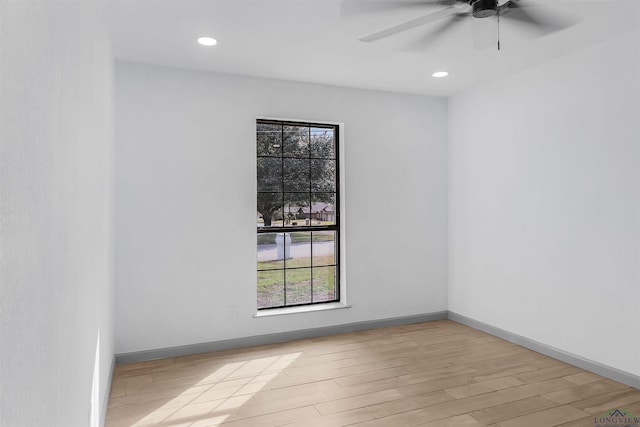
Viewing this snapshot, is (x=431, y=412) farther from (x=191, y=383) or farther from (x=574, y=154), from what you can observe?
(x=574, y=154)

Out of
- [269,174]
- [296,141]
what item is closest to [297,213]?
[269,174]

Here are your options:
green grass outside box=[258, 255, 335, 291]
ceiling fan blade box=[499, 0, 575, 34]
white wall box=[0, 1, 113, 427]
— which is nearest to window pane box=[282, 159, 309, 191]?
green grass outside box=[258, 255, 335, 291]

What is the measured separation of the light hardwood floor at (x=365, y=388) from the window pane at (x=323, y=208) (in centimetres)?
123

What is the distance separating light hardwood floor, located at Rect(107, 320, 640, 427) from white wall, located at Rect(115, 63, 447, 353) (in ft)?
1.51

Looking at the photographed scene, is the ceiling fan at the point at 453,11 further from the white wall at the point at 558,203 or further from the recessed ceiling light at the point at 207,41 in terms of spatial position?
the recessed ceiling light at the point at 207,41

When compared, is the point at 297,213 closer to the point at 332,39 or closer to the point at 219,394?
the point at 332,39

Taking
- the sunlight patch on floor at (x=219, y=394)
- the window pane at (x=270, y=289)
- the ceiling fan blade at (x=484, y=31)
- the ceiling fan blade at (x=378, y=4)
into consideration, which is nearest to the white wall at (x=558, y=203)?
the ceiling fan blade at (x=484, y=31)

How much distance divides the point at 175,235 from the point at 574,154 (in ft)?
11.3

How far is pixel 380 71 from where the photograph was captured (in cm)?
385

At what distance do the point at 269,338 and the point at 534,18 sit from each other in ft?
11.1

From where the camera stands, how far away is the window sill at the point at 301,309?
4028 mm

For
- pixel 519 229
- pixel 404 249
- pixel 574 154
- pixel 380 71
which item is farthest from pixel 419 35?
pixel 404 249

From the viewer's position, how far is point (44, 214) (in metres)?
0.97

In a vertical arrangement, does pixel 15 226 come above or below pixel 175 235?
above
